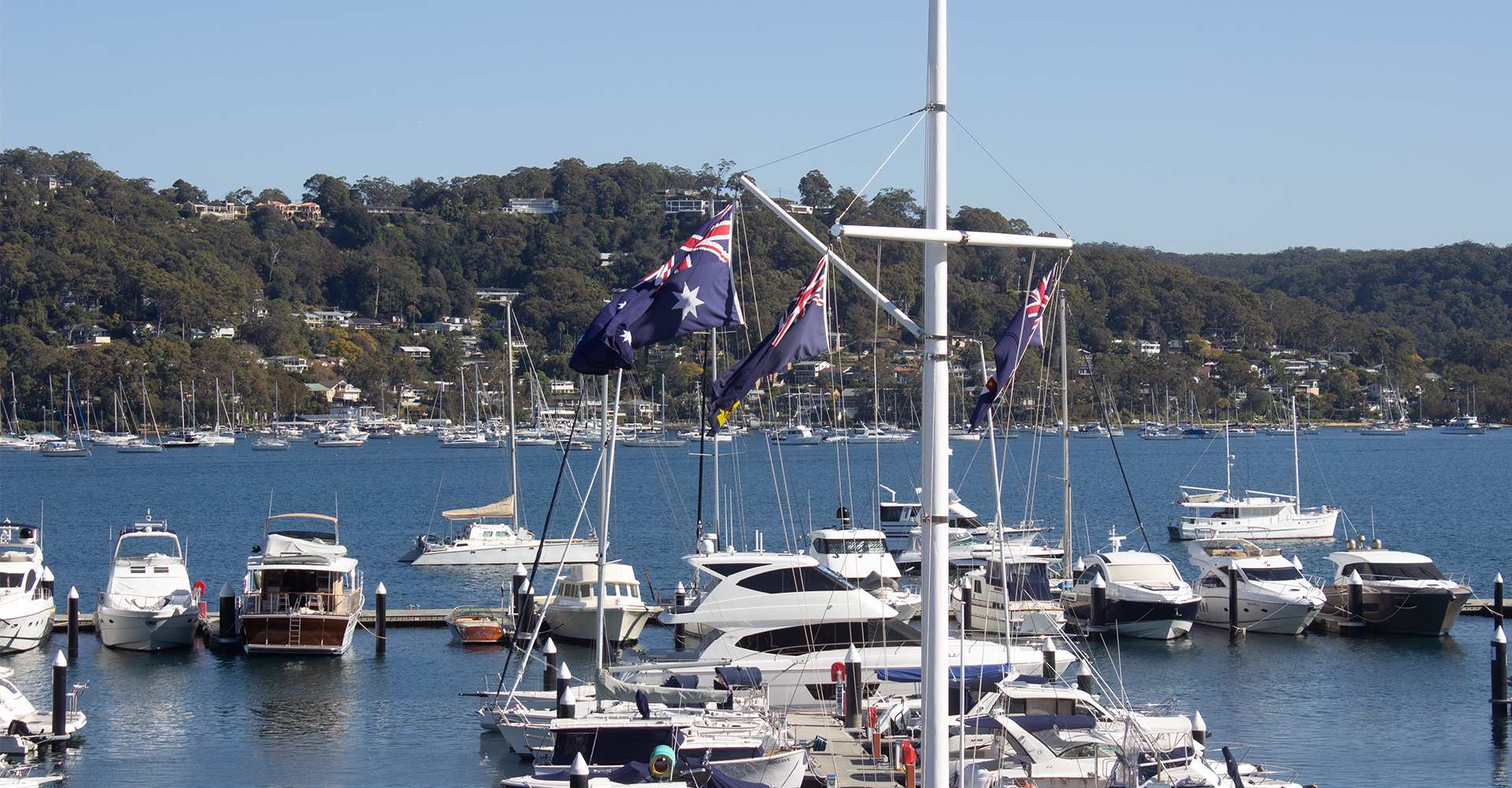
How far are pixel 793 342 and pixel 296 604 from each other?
21.2 metres

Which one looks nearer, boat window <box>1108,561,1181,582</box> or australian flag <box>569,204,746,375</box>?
australian flag <box>569,204,746,375</box>

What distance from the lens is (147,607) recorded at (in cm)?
3095

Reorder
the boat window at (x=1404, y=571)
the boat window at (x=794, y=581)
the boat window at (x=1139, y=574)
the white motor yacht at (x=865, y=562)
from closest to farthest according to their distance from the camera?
the boat window at (x=794, y=581) → the white motor yacht at (x=865, y=562) → the boat window at (x=1139, y=574) → the boat window at (x=1404, y=571)

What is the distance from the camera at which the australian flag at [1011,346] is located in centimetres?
1189

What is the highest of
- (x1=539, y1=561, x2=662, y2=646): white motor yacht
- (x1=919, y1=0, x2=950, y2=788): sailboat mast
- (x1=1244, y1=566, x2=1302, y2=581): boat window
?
(x1=919, y1=0, x2=950, y2=788): sailboat mast

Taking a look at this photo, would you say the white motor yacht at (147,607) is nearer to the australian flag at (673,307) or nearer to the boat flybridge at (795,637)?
the boat flybridge at (795,637)

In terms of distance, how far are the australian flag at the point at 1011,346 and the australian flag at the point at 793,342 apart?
1619 mm

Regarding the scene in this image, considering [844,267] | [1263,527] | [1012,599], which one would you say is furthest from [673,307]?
[1263,527]

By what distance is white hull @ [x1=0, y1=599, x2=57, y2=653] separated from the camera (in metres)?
30.2

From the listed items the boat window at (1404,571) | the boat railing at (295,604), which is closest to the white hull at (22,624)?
the boat railing at (295,604)

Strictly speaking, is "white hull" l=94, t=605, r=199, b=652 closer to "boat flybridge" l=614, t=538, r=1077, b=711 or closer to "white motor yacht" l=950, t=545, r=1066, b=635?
"boat flybridge" l=614, t=538, r=1077, b=711

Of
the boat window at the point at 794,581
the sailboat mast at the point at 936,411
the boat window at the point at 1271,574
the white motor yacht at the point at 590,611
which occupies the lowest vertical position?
the white motor yacht at the point at 590,611

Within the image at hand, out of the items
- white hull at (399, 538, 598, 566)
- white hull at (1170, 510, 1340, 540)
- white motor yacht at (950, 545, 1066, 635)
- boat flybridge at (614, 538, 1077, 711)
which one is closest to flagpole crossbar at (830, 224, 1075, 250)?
boat flybridge at (614, 538, 1077, 711)

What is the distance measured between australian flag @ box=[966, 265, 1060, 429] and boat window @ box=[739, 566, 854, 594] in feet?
28.7
